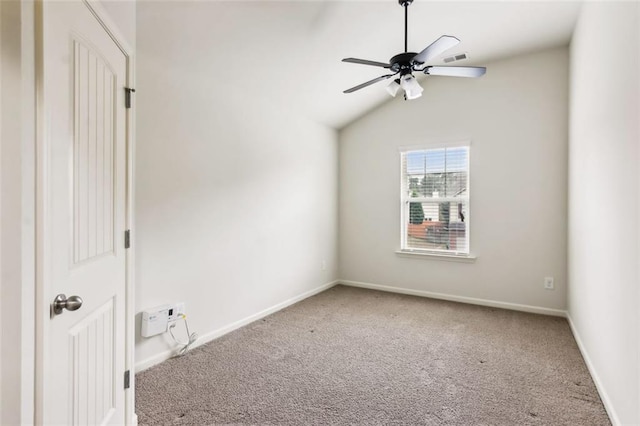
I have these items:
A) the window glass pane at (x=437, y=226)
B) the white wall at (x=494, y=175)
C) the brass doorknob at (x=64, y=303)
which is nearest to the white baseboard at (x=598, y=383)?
the white wall at (x=494, y=175)

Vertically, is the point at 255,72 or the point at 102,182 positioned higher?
the point at 255,72

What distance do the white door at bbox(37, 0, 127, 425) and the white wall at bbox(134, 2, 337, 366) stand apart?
804mm

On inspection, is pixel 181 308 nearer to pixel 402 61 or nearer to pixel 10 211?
pixel 10 211

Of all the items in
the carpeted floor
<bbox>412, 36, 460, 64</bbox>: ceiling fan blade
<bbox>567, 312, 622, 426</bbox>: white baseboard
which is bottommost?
the carpeted floor

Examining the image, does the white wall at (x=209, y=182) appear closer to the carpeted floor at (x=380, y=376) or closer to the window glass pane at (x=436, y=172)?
the carpeted floor at (x=380, y=376)

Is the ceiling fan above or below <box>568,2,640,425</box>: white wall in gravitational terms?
above

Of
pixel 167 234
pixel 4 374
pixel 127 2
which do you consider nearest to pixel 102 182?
pixel 4 374

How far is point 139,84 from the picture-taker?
2309 millimetres

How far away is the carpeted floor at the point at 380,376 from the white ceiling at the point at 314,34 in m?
2.34

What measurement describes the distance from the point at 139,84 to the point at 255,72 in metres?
1.06

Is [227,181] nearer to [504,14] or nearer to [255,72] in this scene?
[255,72]

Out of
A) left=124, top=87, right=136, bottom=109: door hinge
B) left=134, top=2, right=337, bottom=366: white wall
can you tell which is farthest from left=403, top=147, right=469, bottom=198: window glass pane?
left=124, top=87, right=136, bottom=109: door hinge

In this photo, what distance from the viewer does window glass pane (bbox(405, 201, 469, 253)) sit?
4129 mm

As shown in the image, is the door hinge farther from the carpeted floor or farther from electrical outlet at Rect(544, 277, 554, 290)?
electrical outlet at Rect(544, 277, 554, 290)
